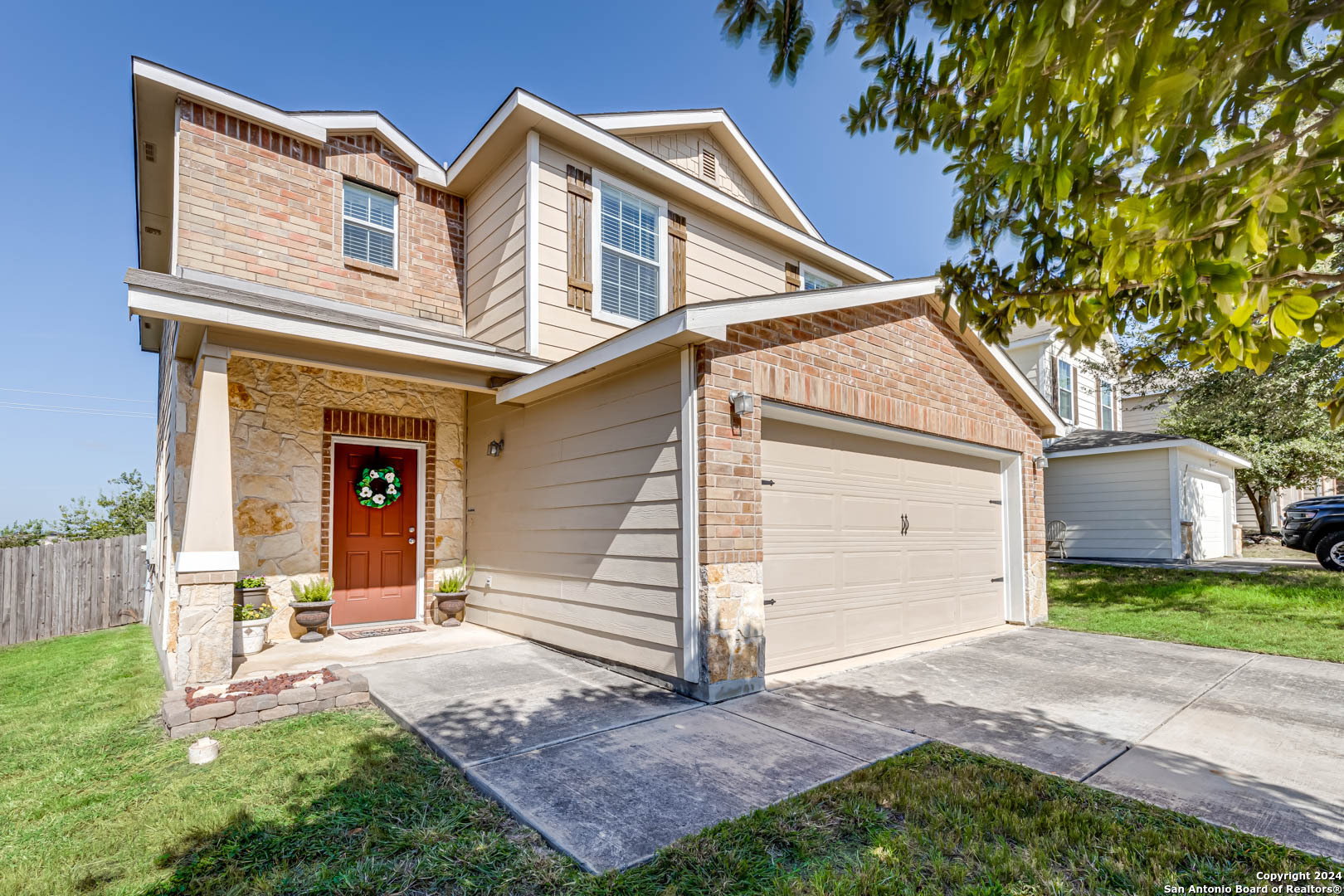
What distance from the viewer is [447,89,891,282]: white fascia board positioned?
273 inches

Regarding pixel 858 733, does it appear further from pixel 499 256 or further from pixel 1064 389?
pixel 1064 389

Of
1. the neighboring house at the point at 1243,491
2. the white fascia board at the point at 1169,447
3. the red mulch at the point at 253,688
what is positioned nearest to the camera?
the red mulch at the point at 253,688

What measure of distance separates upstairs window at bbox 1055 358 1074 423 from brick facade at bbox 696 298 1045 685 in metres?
9.58

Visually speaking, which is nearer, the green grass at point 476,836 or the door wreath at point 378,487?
the green grass at point 476,836

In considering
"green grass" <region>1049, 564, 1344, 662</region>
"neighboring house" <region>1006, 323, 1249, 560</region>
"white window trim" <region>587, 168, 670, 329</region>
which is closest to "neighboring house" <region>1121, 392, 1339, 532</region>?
"neighboring house" <region>1006, 323, 1249, 560</region>

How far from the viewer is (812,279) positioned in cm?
1086

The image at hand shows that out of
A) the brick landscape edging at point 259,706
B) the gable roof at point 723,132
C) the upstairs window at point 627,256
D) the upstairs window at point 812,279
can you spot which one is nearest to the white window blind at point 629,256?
the upstairs window at point 627,256

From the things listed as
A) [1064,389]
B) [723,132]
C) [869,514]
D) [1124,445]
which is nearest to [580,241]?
[723,132]

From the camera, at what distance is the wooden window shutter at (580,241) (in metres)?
7.46

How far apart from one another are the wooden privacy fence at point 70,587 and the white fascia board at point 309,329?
6.64 m

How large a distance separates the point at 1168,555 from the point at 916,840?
561 inches

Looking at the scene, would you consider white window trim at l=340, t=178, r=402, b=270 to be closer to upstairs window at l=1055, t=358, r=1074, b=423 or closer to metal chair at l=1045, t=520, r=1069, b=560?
metal chair at l=1045, t=520, r=1069, b=560

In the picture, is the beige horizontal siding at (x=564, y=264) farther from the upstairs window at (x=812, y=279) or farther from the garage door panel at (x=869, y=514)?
the garage door panel at (x=869, y=514)

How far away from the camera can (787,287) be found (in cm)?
1026
